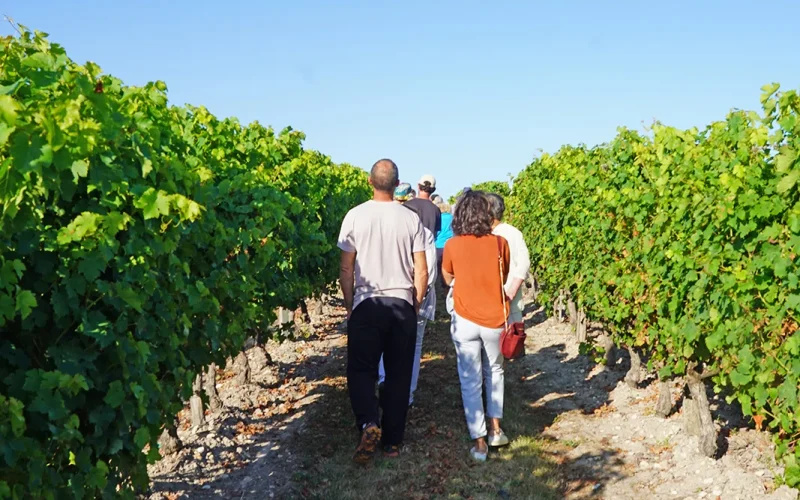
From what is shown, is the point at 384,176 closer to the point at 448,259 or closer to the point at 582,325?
the point at 448,259

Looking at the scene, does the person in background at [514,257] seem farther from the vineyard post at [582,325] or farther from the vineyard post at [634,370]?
the vineyard post at [582,325]

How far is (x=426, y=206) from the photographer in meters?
9.15

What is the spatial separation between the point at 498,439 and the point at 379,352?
49.0 inches

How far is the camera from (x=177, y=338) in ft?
12.8

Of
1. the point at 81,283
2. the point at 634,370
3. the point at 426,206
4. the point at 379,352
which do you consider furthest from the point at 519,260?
the point at 81,283

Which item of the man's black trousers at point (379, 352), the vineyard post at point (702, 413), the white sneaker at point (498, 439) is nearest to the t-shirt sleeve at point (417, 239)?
the man's black trousers at point (379, 352)

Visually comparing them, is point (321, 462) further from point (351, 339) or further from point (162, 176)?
point (162, 176)

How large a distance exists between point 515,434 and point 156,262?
4.13 meters

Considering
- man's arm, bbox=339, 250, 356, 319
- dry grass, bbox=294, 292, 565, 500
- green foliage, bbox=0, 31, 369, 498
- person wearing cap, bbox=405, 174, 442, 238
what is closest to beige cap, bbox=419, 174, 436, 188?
person wearing cap, bbox=405, 174, 442, 238

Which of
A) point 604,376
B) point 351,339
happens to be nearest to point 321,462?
point 351,339

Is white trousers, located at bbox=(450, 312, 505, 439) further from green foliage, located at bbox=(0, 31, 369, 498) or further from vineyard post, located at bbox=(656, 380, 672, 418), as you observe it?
green foliage, located at bbox=(0, 31, 369, 498)

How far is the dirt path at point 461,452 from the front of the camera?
562cm

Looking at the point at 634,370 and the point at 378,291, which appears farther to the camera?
the point at 634,370

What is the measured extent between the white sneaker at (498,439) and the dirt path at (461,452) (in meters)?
0.11
